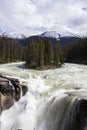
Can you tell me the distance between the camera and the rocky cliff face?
36.7m

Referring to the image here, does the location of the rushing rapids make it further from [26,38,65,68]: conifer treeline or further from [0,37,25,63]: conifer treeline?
[0,37,25,63]: conifer treeline

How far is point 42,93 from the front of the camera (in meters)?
39.5

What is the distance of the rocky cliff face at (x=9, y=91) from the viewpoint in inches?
1443

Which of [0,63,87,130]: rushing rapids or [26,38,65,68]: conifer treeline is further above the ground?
[26,38,65,68]: conifer treeline

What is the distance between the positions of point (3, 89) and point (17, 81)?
2.70 meters

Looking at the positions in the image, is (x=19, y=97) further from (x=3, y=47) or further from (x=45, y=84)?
(x=3, y=47)

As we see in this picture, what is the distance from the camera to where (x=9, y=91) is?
3747 cm

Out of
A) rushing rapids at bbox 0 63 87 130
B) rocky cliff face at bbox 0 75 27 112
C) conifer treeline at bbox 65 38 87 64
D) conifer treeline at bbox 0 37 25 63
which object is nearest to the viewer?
rushing rapids at bbox 0 63 87 130

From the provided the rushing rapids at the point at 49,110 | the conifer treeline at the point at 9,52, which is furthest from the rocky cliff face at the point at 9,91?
the conifer treeline at the point at 9,52

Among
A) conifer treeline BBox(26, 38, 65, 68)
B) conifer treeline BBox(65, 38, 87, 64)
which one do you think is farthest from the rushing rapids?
conifer treeline BBox(65, 38, 87, 64)

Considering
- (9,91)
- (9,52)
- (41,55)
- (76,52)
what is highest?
(41,55)

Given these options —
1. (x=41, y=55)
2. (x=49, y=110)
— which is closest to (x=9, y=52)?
(x=41, y=55)

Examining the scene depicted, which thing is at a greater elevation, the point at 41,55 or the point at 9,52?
the point at 41,55

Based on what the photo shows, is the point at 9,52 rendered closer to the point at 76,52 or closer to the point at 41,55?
the point at 76,52
